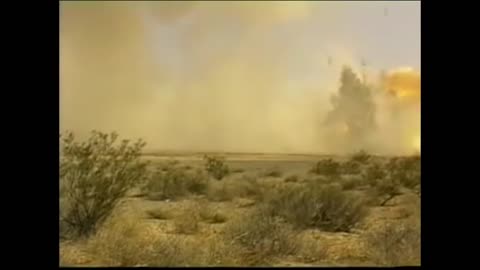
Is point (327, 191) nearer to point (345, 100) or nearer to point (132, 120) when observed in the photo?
point (345, 100)

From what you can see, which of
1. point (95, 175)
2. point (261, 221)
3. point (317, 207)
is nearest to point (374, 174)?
point (317, 207)

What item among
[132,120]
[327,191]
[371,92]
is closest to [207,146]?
[132,120]

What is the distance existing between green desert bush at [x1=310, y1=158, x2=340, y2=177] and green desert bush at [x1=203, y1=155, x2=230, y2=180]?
520mm

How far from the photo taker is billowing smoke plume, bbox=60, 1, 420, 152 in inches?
156

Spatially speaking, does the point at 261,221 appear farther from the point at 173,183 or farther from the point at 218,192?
the point at 173,183

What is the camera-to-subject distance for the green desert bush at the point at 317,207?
3.91 m

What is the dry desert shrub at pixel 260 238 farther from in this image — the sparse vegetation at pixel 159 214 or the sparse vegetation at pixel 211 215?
the sparse vegetation at pixel 159 214

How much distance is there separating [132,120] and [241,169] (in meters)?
0.70

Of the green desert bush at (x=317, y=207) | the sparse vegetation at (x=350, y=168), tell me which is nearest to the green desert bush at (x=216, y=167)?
the green desert bush at (x=317, y=207)

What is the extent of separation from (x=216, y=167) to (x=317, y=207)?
0.63 metres

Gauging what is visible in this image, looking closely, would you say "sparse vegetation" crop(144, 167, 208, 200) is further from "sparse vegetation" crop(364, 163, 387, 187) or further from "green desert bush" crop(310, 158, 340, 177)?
"sparse vegetation" crop(364, 163, 387, 187)

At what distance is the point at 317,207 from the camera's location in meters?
3.95
